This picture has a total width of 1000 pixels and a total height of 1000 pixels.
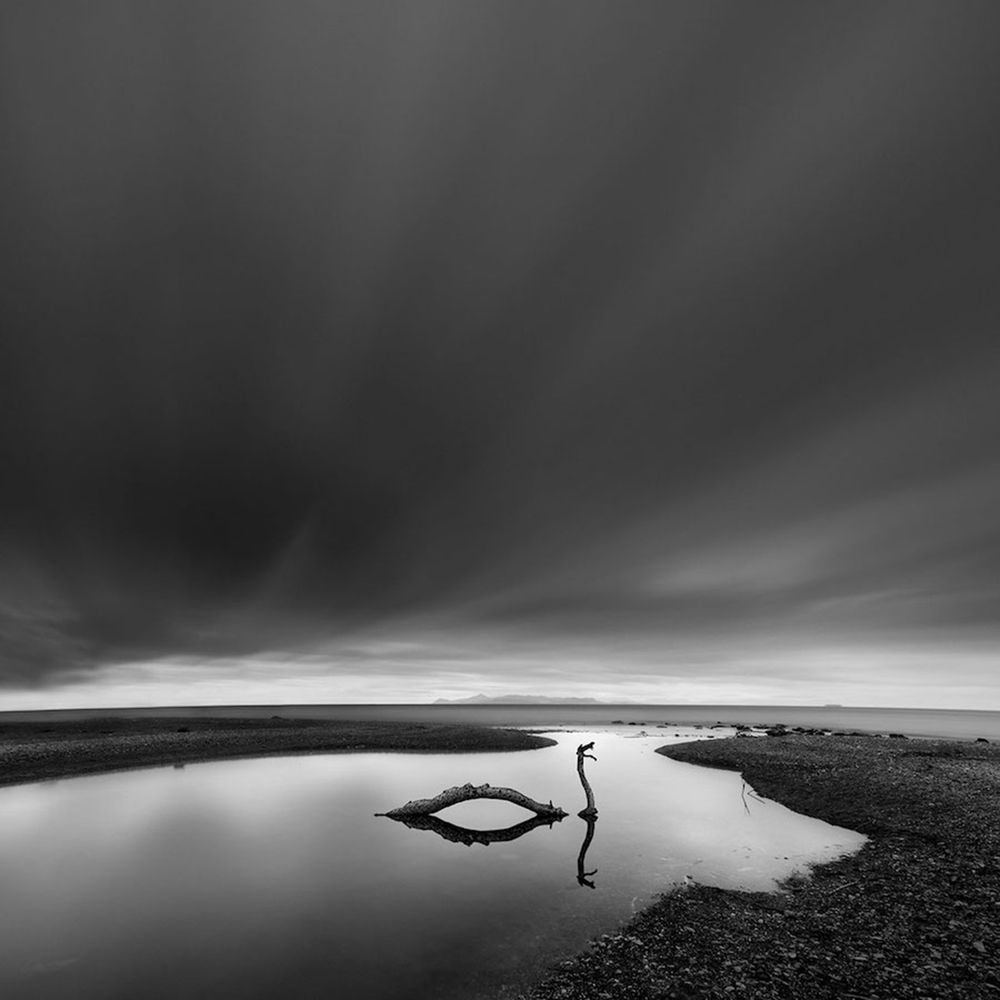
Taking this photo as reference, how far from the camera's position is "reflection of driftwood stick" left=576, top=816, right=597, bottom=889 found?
69.2ft

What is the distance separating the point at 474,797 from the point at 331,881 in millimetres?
12263

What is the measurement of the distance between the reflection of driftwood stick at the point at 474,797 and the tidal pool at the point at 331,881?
1.29 m

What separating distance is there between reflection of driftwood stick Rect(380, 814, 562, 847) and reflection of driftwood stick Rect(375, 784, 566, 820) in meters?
0.27

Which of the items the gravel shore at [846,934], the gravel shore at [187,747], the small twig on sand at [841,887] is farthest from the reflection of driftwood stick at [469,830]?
the gravel shore at [187,747]

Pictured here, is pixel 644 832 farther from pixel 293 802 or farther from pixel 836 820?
pixel 293 802

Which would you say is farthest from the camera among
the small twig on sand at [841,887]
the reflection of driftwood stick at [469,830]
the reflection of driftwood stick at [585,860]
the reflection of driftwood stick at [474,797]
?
the reflection of driftwood stick at [474,797]

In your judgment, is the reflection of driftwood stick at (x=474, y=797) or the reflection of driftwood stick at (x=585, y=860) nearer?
the reflection of driftwood stick at (x=585, y=860)

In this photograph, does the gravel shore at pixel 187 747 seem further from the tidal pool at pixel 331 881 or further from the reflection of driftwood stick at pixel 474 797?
the reflection of driftwood stick at pixel 474 797

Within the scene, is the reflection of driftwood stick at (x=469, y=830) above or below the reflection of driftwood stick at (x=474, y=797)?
below

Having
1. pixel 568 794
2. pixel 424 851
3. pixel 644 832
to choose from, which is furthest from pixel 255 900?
pixel 568 794

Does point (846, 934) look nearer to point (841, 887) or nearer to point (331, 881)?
point (841, 887)

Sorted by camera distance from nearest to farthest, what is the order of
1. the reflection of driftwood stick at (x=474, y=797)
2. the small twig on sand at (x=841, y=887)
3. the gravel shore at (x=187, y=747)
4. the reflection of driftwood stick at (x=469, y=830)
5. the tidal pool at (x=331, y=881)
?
1. the tidal pool at (x=331, y=881)
2. the small twig on sand at (x=841, y=887)
3. the reflection of driftwood stick at (x=469, y=830)
4. the reflection of driftwood stick at (x=474, y=797)
5. the gravel shore at (x=187, y=747)

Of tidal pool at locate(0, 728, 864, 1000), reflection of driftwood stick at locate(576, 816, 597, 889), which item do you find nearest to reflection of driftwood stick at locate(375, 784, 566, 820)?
tidal pool at locate(0, 728, 864, 1000)

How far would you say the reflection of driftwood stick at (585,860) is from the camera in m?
21.1
